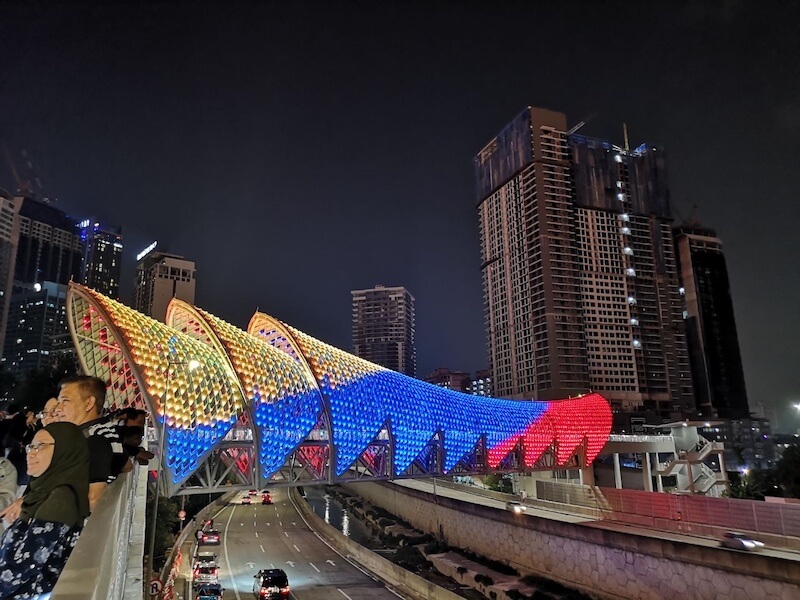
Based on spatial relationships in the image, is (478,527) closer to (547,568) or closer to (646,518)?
(547,568)

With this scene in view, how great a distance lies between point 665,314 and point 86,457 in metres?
120

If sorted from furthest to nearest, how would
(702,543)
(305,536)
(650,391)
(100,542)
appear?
1. (650,391)
2. (305,536)
3. (702,543)
4. (100,542)

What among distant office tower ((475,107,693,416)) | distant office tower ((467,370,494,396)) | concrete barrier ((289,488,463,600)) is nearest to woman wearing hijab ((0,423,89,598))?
concrete barrier ((289,488,463,600))

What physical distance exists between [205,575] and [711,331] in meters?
136

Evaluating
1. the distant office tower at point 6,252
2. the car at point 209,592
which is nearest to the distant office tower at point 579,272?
the car at point 209,592

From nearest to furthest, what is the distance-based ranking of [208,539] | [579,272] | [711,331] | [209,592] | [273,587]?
[209,592]
[273,587]
[208,539]
[579,272]
[711,331]

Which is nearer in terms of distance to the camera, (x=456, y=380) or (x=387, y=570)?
(x=387, y=570)

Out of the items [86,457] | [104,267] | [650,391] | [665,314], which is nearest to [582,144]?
[665,314]

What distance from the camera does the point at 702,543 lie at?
78.7 ft

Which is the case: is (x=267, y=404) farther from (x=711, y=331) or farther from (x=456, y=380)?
(x=456, y=380)

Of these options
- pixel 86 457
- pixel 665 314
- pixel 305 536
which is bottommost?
pixel 305 536

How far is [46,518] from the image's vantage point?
12.4 ft

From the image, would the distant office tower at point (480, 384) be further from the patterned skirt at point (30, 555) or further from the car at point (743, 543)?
the patterned skirt at point (30, 555)

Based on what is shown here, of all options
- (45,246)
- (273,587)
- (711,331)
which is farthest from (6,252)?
(711,331)
